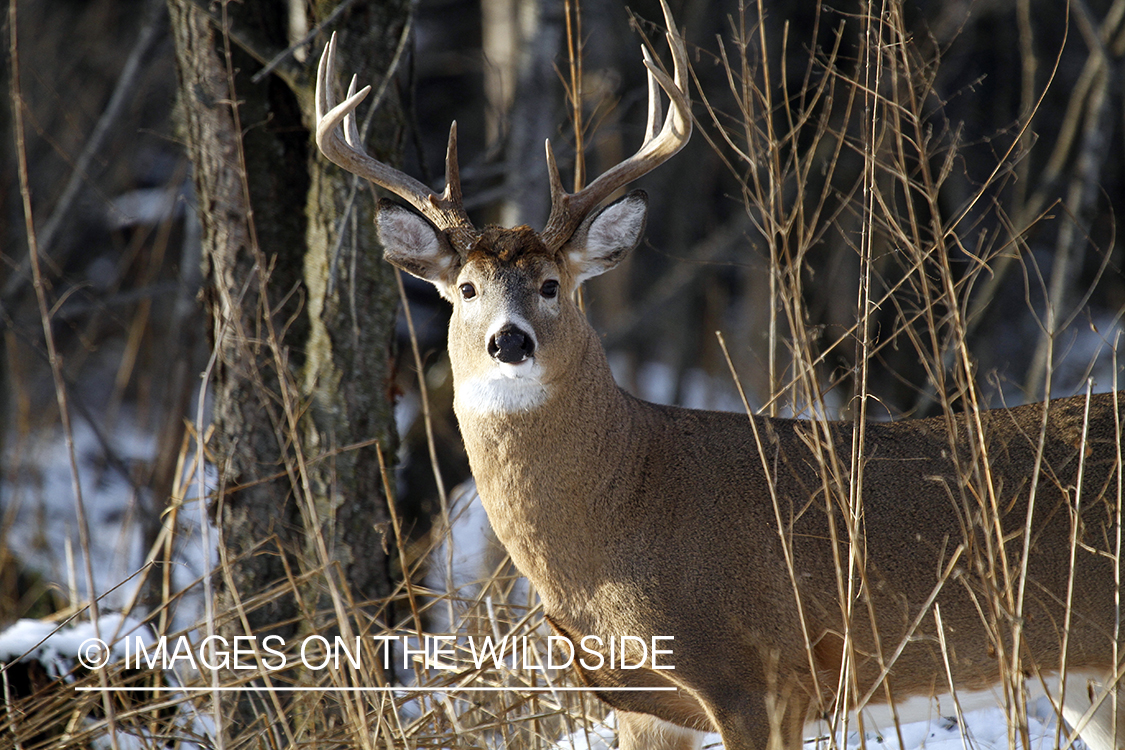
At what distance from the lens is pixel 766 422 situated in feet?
11.8

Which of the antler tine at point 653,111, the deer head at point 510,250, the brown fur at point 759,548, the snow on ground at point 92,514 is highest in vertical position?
the antler tine at point 653,111

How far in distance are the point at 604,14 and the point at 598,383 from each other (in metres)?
7.18

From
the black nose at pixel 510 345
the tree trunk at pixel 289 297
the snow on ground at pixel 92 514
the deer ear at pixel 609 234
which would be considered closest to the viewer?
the black nose at pixel 510 345

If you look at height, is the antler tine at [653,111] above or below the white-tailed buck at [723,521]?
above

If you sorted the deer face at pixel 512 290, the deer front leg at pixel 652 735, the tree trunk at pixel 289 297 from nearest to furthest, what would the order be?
the deer face at pixel 512 290 → the deer front leg at pixel 652 735 → the tree trunk at pixel 289 297

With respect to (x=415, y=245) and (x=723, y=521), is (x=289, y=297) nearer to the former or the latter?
(x=415, y=245)

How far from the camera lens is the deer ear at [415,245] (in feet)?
11.6

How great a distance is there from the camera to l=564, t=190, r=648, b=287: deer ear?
3.64m

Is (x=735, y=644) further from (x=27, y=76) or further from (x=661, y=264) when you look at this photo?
(x=661, y=264)

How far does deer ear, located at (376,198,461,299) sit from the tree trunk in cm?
71

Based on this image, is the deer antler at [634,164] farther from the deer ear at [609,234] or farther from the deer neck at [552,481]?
the deer neck at [552,481]

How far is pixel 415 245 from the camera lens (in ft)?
11.8

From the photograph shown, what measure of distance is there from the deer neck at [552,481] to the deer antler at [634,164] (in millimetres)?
496

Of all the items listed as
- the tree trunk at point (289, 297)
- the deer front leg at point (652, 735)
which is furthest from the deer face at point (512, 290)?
the deer front leg at point (652, 735)
